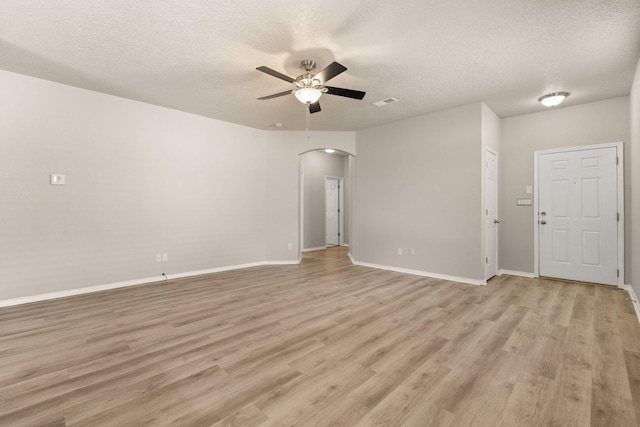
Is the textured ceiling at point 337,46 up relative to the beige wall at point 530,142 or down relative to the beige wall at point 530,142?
up

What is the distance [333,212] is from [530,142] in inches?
218

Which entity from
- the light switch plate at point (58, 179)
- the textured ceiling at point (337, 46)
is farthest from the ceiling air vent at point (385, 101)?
the light switch plate at point (58, 179)

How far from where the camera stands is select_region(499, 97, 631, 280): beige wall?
4.29m

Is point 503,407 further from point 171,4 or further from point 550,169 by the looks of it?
point 550,169

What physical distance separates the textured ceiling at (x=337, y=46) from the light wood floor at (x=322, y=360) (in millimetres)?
2845

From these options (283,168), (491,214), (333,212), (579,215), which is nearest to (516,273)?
(491,214)

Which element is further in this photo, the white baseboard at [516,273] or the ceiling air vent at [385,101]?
the white baseboard at [516,273]

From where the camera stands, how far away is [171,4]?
234 cm

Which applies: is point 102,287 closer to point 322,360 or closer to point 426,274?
point 322,360

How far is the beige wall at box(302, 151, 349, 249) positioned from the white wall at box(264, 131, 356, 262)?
184cm

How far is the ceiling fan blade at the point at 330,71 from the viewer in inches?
106

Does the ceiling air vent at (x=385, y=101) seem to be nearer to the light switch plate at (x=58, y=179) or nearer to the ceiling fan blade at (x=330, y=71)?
the ceiling fan blade at (x=330, y=71)

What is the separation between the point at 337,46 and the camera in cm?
293

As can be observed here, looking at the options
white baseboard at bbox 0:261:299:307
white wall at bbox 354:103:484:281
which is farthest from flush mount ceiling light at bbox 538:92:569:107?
white baseboard at bbox 0:261:299:307
